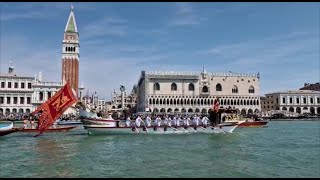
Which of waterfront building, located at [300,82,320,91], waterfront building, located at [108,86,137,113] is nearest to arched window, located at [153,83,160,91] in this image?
waterfront building, located at [108,86,137,113]

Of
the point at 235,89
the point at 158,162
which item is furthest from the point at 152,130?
the point at 235,89

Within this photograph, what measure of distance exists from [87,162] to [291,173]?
7.69m

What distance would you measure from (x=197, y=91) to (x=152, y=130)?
55.7 m

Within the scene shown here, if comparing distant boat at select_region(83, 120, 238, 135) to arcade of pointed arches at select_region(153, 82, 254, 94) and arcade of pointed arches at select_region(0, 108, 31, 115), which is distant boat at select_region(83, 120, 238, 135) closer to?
arcade of pointed arches at select_region(153, 82, 254, 94)

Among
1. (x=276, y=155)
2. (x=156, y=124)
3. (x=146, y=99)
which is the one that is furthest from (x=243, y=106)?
(x=276, y=155)

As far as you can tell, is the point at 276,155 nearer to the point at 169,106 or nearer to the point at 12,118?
the point at 12,118

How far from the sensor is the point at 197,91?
85.2 metres

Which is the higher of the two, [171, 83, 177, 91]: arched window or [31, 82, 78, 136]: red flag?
[171, 83, 177, 91]: arched window

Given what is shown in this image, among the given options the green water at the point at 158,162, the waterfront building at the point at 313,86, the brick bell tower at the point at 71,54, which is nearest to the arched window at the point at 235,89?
the brick bell tower at the point at 71,54

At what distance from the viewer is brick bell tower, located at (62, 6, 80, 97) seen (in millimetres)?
86625

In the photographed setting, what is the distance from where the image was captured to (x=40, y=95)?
77.1 m

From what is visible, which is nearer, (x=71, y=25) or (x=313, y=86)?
(x=71, y=25)

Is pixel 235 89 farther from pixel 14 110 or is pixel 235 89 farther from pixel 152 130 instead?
pixel 152 130

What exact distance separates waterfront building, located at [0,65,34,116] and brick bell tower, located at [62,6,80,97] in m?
9.83
